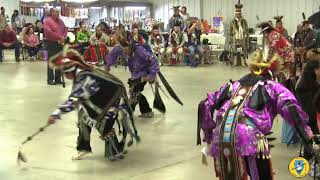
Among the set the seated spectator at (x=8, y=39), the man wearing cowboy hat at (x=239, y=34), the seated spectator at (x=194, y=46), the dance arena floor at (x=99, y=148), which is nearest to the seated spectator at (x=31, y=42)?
the seated spectator at (x=8, y=39)

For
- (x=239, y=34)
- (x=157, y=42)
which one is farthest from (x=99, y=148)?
(x=157, y=42)

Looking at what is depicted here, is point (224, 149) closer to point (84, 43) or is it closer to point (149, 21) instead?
point (84, 43)

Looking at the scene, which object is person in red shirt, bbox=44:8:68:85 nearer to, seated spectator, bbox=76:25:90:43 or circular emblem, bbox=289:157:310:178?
seated spectator, bbox=76:25:90:43

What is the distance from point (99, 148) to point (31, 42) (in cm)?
1145

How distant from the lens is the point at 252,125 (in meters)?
2.98

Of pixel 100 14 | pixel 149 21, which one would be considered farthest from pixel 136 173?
pixel 100 14

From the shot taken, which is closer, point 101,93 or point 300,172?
point 300,172

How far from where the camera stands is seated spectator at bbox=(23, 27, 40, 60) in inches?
635

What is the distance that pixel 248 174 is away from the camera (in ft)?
10.00

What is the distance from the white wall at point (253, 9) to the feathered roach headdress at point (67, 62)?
1551 cm

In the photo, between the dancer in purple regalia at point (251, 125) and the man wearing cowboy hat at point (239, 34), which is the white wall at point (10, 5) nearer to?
the man wearing cowboy hat at point (239, 34)

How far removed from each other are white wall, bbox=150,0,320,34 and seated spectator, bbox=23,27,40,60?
775 centimetres

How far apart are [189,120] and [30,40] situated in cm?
1031

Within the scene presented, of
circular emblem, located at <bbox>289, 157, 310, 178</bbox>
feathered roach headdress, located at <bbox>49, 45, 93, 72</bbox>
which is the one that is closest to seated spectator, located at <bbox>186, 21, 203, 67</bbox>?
feathered roach headdress, located at <bbox>49, 45, 93, 72</bbox>
